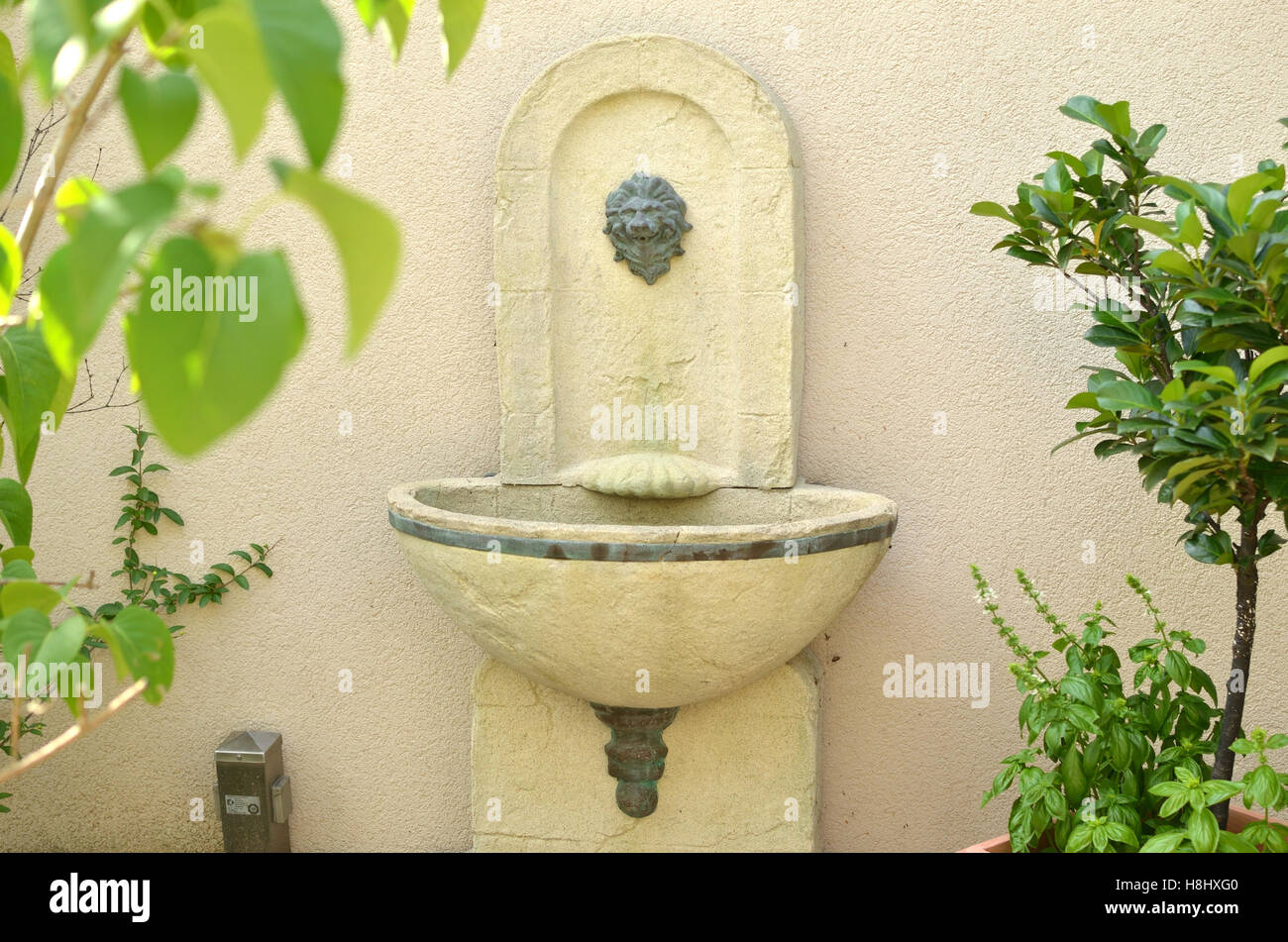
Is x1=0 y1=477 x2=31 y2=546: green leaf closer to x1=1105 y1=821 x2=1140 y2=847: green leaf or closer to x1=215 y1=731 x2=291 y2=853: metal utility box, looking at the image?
x1=1105 y1=821 x2=1140 y2=847: green leaf

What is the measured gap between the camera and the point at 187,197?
0.30 metres

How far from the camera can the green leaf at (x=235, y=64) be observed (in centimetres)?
29

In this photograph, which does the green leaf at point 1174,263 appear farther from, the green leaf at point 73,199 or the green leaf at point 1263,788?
the green leaf at point 73,199

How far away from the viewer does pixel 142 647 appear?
0.46 metres

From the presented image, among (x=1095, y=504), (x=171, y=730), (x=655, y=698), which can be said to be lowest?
(x=171, y=730)

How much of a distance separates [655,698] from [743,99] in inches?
46.0

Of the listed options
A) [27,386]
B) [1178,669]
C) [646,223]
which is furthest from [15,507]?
[646,223]

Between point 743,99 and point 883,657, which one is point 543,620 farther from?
point 743,99

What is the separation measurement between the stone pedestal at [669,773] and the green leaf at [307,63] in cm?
204

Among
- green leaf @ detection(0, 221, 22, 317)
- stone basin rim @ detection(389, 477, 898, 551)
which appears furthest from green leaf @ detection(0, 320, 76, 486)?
stone basin rim @ detection(389, 477, 898, 551)

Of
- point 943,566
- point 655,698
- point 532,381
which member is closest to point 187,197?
point 655,698

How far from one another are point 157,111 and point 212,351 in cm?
8

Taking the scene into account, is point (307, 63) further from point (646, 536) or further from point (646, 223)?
point (646, 223)

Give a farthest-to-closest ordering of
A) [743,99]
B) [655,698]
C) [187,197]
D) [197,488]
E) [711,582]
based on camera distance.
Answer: [197,488], [743,99], [655,698], [711,582], [187,197]
